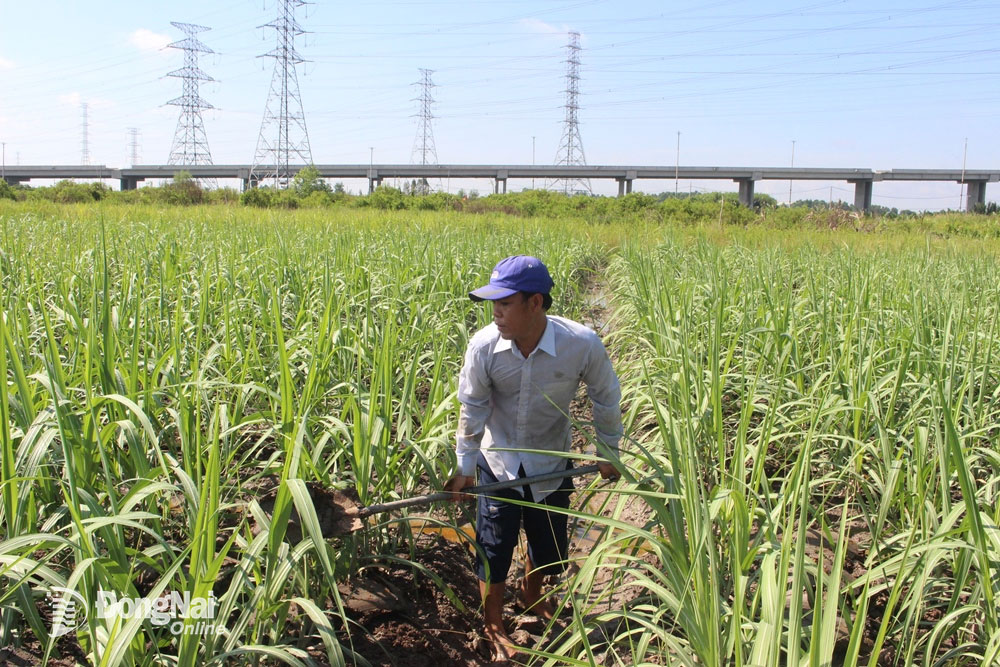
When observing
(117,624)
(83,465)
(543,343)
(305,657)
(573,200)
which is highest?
(573,200)

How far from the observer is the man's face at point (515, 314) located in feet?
6.24

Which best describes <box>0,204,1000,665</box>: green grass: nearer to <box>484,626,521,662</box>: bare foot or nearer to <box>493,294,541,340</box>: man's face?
<box>484,626,521,662</box>: bare foot

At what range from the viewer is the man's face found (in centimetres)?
190

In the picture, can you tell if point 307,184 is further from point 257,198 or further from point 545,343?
point 545,343

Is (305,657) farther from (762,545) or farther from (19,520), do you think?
(762,545)

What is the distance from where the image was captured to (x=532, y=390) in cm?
207

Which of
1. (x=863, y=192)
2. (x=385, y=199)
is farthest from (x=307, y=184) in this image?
(x=863, y=192)

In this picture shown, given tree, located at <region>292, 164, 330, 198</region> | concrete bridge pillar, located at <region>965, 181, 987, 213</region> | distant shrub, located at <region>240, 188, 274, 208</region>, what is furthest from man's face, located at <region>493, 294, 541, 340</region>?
concrete bridge pillar, located at <region>965, 181, 987, 213</region>

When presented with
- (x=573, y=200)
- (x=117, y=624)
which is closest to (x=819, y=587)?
(x=117, y=624)

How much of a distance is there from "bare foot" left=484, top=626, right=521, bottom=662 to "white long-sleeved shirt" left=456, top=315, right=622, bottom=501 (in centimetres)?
39

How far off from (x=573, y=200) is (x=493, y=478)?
21.4m

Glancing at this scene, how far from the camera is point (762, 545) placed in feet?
5.26

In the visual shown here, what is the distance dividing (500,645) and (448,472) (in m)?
0.59

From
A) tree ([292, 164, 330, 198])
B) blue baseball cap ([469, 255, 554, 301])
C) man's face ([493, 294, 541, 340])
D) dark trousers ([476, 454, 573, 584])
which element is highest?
tree ([292, 164, 330, 198])
